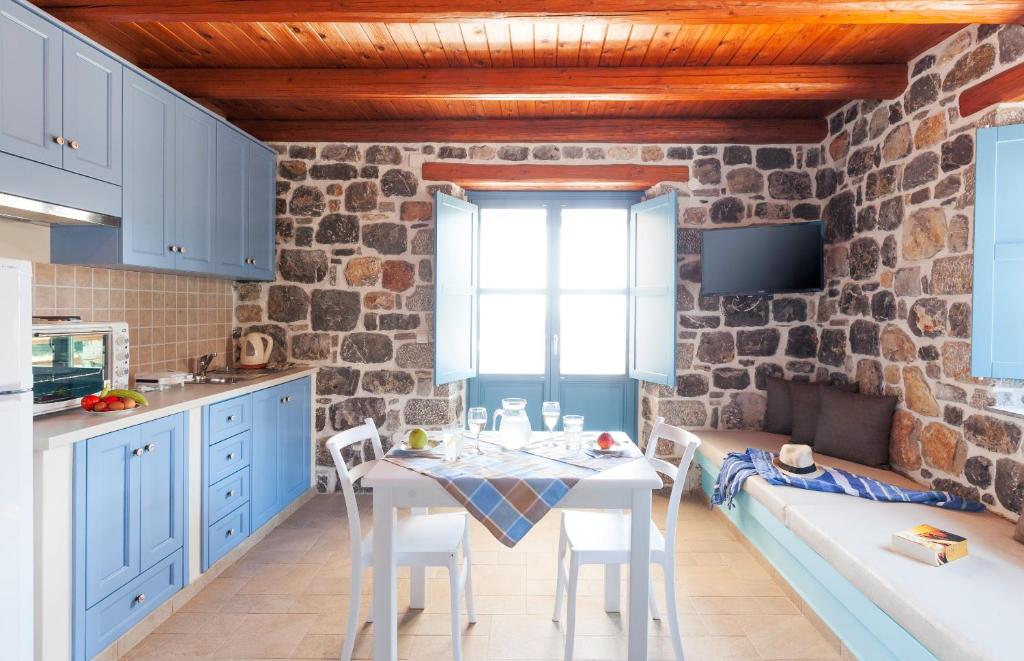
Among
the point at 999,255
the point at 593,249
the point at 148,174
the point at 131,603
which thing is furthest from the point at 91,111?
the point at 999,255

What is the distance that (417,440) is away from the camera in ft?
7.91

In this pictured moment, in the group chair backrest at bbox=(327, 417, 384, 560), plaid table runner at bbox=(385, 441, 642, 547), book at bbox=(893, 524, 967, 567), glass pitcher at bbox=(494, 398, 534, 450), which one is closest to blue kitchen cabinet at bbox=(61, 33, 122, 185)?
chair backrest at bbox=(327, 417, 384, 560)

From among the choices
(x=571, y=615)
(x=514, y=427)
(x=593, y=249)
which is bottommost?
(x=571, y=615)

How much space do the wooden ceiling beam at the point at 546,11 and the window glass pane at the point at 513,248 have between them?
2.14m

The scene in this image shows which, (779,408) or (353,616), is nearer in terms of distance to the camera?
(353,616)

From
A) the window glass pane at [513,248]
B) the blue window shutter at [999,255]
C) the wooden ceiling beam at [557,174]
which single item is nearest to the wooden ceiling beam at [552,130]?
the wooden ceiling beam at [557,174]

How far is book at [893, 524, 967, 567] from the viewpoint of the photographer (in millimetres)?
1958

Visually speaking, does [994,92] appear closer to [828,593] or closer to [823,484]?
[823,484]

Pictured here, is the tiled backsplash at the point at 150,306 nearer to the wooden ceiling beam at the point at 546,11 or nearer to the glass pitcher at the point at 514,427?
the wooden ceiling beam at the point at 546,11

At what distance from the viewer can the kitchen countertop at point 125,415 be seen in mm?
1969

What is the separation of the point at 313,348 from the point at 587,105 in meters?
2.55

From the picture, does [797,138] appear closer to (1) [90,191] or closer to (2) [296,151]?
(2) [296,151]

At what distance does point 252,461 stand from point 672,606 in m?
2.36

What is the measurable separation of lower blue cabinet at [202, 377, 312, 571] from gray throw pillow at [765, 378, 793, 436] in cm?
321
